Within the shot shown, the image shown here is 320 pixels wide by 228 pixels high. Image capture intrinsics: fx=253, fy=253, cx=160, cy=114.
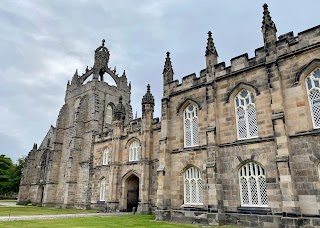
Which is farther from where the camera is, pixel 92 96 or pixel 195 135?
pixel 92 96

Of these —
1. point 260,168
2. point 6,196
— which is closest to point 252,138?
point 260,168

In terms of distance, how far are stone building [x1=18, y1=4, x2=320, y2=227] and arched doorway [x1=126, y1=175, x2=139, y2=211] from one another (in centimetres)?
14

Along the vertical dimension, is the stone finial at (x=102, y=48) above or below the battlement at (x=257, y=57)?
above

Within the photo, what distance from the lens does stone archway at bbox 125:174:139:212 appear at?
27.9 meters

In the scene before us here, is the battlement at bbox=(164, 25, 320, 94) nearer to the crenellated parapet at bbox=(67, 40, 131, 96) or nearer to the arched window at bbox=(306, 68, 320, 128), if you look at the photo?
the arched window at bbox=(306, 68, 320, 128)

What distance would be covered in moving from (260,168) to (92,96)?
93.2 ft

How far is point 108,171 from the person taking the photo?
29.6 metres

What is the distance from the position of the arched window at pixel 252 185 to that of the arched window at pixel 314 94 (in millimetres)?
4137

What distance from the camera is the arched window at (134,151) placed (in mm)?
27605

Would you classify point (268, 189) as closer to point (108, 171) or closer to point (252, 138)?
point (252, 138)

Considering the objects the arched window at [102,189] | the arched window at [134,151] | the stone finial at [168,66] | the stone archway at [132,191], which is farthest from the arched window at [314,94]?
the arched window at [102,189]

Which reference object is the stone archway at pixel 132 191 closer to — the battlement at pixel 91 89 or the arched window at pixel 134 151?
the arched window at pixel 134 151

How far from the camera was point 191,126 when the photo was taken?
19766mm

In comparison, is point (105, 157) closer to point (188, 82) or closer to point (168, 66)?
point (168, 66)
